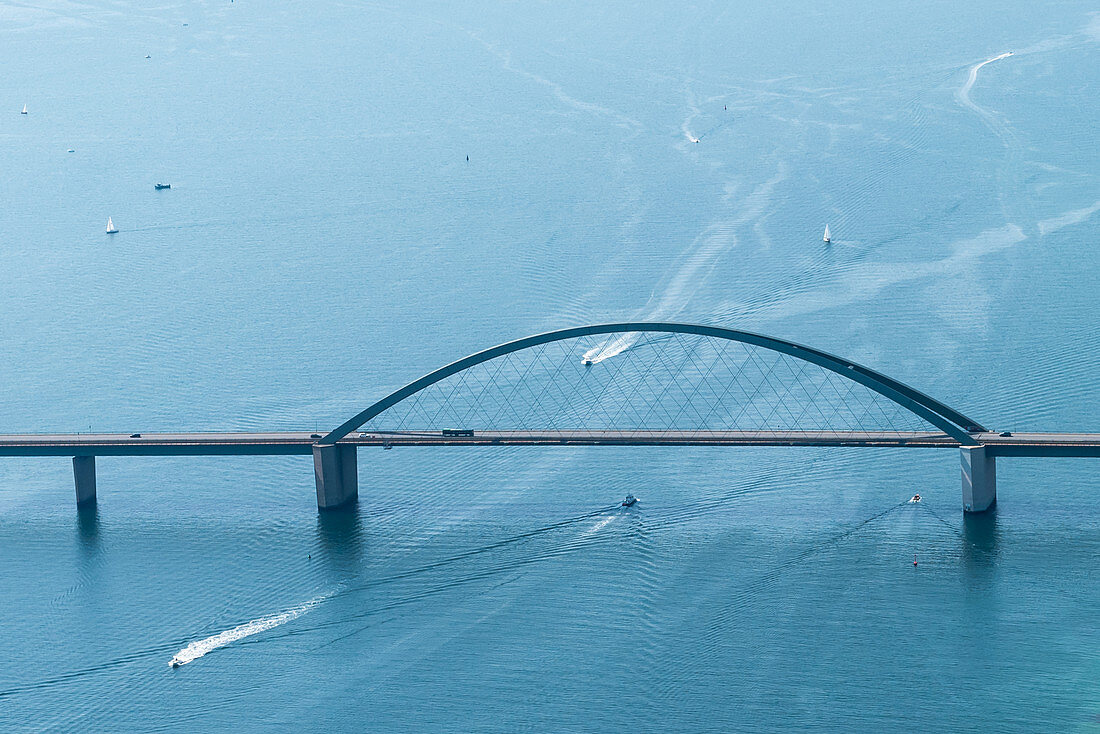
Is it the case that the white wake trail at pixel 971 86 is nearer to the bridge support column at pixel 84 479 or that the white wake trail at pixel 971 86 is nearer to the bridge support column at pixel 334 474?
the bridge support column at pixel 334 474

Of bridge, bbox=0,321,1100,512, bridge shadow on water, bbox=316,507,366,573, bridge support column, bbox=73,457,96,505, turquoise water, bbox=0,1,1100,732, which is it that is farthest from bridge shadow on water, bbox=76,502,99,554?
bridge shadow on water, bbox=316,507,366,573

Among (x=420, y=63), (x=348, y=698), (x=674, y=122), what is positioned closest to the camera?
(x=348, y=698)

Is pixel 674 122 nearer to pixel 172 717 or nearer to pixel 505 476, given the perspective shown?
pixel 505 476

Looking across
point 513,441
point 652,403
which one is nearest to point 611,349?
point 652,403

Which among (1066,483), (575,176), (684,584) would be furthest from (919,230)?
(684,584)

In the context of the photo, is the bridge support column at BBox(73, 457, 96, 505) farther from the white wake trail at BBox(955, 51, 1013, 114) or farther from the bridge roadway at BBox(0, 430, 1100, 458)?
the white wake trail at BBox(955, 51, 1013, 114)

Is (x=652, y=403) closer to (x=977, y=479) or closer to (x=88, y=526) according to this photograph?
(x=977, y=479)
